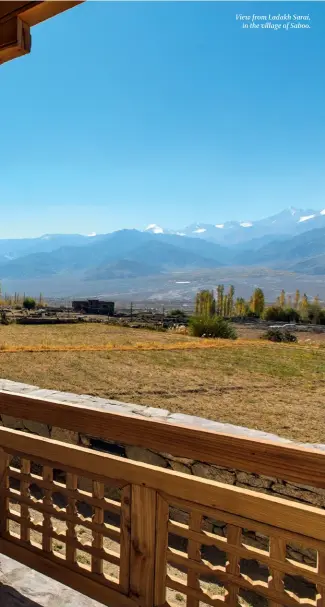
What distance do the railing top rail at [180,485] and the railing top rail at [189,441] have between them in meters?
0.15

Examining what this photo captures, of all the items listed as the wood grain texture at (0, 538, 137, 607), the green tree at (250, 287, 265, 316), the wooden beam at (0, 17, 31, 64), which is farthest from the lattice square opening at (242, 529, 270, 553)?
the green tree at (250, 287, 265, 316)

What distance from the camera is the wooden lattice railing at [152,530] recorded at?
3.60ft

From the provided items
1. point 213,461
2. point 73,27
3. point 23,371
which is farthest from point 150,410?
point 73,27

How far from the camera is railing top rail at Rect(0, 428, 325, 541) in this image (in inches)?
41.6

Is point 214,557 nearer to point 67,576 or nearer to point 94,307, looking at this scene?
point 67,576

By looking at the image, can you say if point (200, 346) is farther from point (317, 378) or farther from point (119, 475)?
point (119, 475)

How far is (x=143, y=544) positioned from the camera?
1.33 metres

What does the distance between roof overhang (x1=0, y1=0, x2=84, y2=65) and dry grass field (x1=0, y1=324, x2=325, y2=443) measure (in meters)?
3.39

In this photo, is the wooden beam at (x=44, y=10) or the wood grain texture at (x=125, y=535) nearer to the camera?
the wood grain texture at (x=125, y=535)

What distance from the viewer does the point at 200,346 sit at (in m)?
9.27

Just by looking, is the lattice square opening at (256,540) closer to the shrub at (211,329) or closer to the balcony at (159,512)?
the balcony at (159,512)

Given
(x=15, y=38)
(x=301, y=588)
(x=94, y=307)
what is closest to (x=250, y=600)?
(x=301, y=588)

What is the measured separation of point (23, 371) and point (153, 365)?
2.15 m

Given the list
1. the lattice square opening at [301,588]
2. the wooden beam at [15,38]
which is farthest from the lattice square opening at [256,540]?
the wooden beam at [15,38]
